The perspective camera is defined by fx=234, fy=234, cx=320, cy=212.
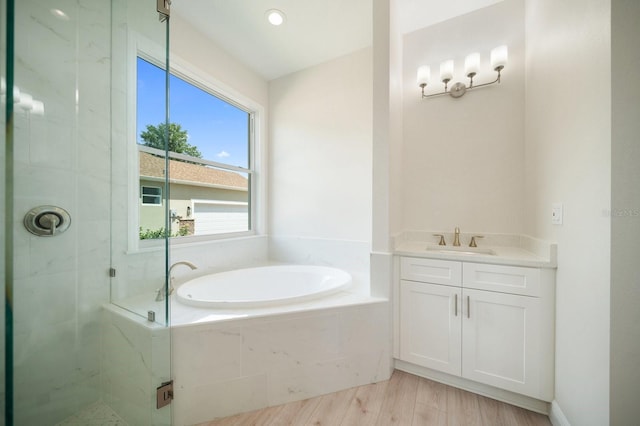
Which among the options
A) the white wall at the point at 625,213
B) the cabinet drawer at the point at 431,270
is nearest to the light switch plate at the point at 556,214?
the white wall at the point at 625,213

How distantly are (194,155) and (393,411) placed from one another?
7.92 ft

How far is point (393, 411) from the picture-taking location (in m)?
1.33

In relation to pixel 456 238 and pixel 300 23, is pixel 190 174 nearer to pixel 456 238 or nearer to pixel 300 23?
pixel 300 23

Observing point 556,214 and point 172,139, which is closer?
point 556,214

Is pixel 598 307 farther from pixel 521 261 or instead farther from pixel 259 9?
pixel 259 9

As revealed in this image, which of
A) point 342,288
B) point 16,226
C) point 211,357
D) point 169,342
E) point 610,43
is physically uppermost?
point 610,43

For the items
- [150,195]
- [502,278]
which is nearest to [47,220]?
[150,195]

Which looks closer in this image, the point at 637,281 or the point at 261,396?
the point at 637,281

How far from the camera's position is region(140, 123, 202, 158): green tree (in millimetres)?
1586

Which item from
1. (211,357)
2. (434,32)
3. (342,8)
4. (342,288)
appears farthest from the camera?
(434,32)

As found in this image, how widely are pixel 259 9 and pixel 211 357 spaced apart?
97.0 inches

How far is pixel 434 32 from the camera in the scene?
2.09 m

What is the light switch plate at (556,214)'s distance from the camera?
4.09 ft

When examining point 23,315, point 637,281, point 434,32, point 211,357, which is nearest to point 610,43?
point 637,281
